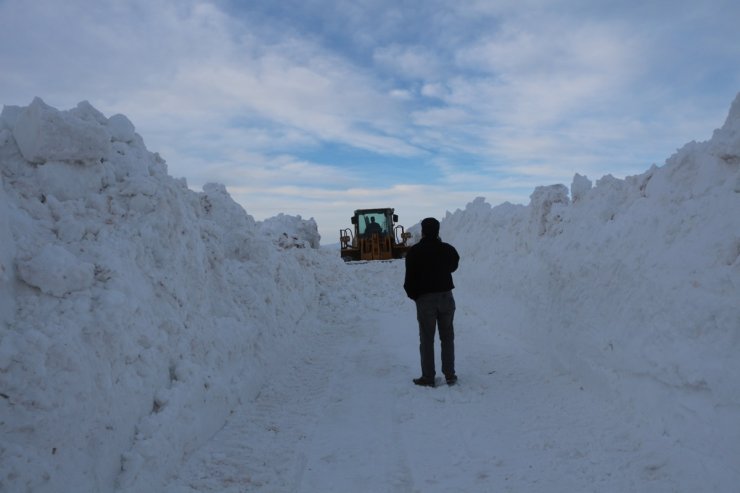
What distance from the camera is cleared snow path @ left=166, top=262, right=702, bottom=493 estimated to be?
12.9 feet

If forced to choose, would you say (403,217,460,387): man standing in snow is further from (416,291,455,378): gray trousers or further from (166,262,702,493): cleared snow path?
(166,262,702,493): cleared snow path

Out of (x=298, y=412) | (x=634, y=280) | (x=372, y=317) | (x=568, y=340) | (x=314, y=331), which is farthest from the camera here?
(x=372, y=317)

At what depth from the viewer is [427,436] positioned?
4805 millimetres

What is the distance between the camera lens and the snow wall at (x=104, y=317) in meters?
3.25

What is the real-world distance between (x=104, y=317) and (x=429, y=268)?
3704 millimetres

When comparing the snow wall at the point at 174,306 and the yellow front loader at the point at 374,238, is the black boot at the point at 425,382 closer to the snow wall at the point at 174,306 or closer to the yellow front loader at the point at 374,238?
the snow wall at the point at 174,306

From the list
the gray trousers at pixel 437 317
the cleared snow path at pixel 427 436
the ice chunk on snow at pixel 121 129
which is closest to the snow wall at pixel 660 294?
the cleared snow path at pixel 427 436

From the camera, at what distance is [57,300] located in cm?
377

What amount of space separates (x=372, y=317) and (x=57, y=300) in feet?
28.0

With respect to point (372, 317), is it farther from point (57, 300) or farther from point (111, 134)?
point (57, 300)

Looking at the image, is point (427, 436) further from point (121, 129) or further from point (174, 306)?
point (121, 129)

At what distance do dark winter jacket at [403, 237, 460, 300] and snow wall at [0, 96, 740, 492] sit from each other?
4.91 feet

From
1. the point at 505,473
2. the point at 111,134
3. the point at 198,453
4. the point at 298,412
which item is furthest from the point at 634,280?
the point at 111,134

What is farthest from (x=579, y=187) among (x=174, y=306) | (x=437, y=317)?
(x=174, y=306)
